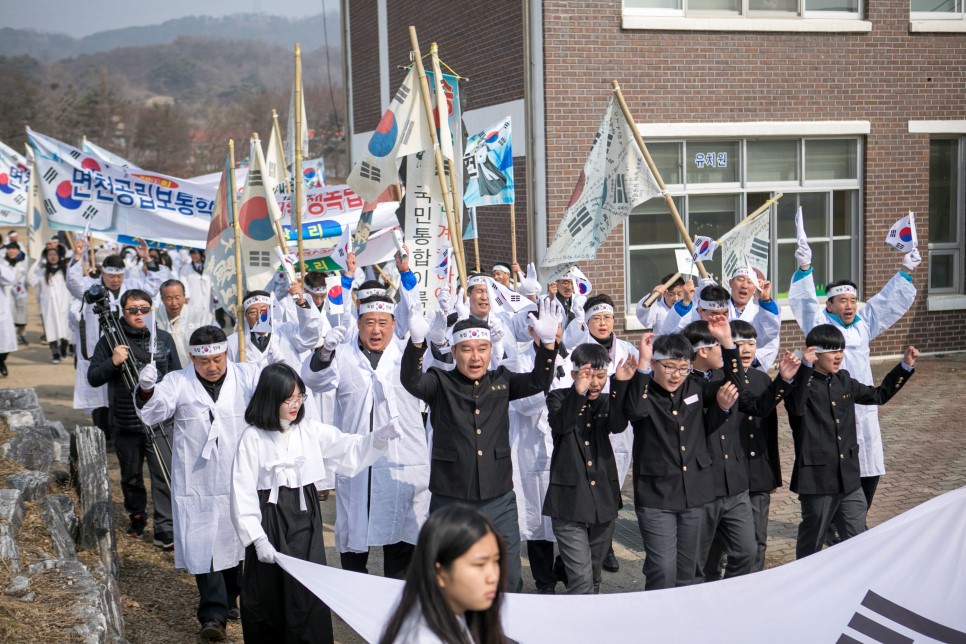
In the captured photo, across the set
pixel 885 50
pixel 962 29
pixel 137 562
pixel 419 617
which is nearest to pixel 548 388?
pixel 419 617

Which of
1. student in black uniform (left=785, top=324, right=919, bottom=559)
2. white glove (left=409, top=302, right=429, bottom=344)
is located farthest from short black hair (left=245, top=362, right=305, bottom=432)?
student in black uniform (left=785, top=324, right=919, bottom=559)

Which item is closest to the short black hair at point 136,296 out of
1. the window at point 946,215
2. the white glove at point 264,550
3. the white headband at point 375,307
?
the white headband at point 375,307

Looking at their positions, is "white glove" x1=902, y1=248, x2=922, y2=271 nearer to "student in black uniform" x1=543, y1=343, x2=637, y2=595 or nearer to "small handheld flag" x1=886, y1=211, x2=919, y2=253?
"small handheld flag" x1=886, y1=211, x2=919, y2=253

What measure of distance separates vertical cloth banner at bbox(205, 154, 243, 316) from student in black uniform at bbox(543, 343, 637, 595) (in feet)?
10.1

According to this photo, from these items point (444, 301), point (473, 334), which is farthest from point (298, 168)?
point (473, 334)

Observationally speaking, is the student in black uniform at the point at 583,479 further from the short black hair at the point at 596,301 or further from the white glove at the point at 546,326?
the short black hair at the point at 596,301

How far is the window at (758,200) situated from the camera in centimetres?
1398

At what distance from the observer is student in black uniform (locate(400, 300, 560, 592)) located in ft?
17.9

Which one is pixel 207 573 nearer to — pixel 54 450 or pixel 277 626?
pixel 277 626

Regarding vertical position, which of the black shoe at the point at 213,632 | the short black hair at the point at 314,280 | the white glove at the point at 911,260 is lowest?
the black shoe at the point at 213,632

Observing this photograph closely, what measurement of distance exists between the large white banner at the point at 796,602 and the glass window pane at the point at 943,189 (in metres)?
12.0

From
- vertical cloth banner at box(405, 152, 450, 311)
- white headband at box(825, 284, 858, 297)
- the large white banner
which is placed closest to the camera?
the large white banner

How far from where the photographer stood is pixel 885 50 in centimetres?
1450

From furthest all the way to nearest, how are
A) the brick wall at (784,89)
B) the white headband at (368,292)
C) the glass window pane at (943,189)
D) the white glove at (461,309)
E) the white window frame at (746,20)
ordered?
the glass window pane at (943,189) < the white window frame at (746,20) < the brick wall at (784,89) < the white glove at (461,309) < the white headband at (368,292)
